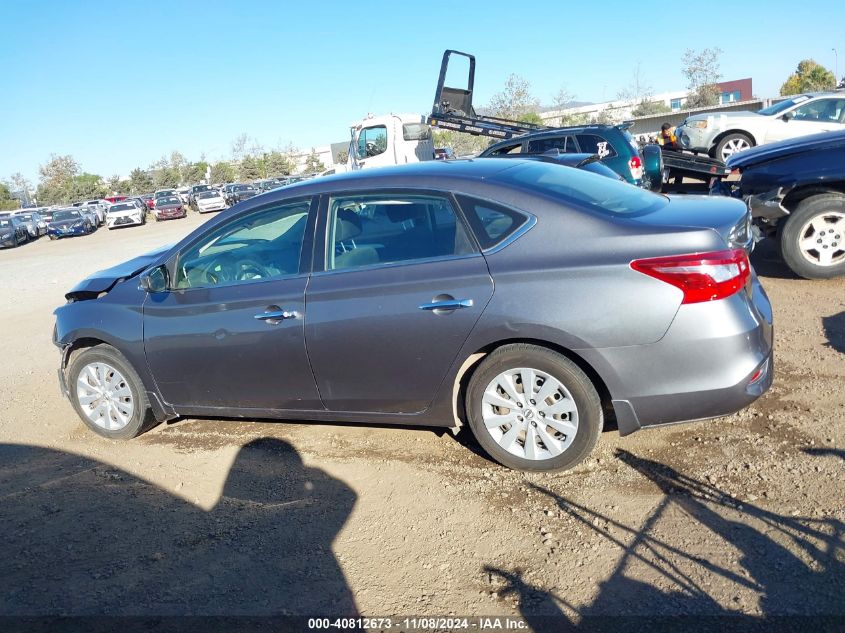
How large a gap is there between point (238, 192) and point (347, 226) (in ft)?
→ 129

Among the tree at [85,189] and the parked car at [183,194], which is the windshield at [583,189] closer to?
the parked car at [183,194]

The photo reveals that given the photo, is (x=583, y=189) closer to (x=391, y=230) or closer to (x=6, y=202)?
(x=391, y=230)

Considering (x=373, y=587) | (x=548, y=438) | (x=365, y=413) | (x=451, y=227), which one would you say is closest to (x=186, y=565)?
(x=373, y=587)

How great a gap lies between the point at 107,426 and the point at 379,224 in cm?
258

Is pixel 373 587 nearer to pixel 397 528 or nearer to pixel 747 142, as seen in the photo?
pixel 397 528

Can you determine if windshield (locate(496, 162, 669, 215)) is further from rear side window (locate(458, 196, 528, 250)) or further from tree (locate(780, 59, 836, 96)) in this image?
tree (locate(780, 59, 836, 96))

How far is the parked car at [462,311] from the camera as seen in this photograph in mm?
3559

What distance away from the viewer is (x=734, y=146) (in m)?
16.1

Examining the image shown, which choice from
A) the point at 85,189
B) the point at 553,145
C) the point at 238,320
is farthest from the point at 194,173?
the point at 238,320

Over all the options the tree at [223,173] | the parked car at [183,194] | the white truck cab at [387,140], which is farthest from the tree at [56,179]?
the white truck cab at [387,140]

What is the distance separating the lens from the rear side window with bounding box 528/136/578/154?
11781 mm

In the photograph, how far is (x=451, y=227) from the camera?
13.1 ft

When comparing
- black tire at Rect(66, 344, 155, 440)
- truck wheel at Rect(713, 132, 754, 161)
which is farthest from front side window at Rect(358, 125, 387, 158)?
black tire at Rect(66, 344, 155, 440)

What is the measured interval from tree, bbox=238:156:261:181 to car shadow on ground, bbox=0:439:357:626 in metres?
73.9
